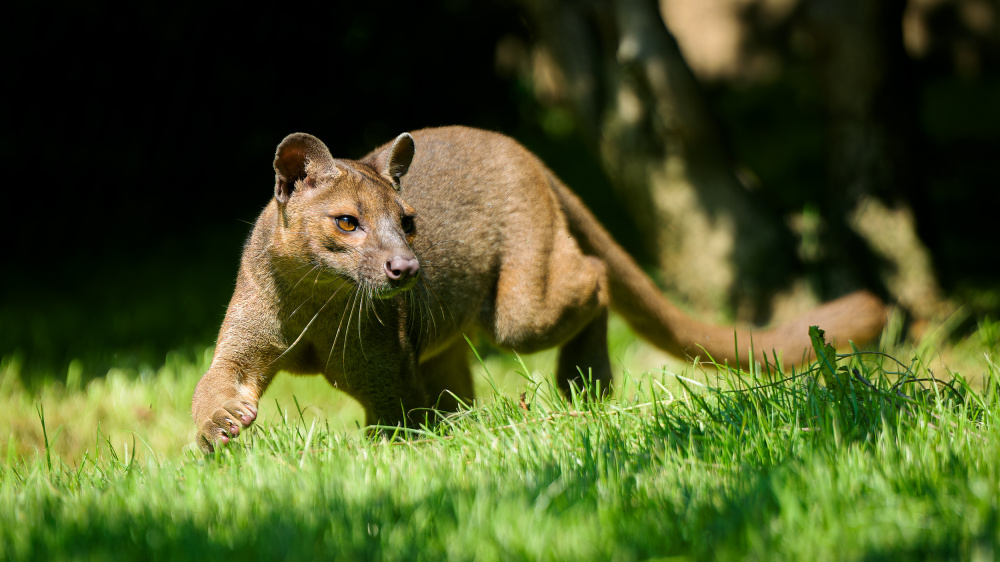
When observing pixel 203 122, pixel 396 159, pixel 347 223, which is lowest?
pixel 347 223

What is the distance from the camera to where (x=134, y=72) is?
8.95 meters

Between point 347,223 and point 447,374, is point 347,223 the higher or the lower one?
the higher one

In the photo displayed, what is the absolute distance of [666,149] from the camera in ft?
21.3

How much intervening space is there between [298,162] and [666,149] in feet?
11.5

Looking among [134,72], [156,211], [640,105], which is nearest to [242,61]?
[134,72]

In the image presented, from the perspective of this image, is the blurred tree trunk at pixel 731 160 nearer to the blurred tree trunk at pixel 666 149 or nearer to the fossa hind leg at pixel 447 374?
the blurred tree trunk at pixel 666 149

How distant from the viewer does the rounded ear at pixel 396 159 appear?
12.6ft

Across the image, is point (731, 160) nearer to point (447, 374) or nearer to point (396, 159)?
point (447, 374)

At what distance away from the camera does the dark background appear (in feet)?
27.5

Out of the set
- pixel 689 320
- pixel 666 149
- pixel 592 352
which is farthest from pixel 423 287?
pixel 666 149

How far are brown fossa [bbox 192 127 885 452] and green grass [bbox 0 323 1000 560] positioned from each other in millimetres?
318

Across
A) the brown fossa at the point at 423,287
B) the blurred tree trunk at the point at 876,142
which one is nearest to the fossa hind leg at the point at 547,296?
the brown fossa at the point at 423,287

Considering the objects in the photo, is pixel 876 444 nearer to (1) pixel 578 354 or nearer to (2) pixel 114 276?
(1) pixel 578 354

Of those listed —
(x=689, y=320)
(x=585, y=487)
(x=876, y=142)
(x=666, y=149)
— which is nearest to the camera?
(x=585, y=487)
